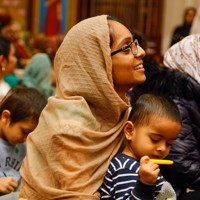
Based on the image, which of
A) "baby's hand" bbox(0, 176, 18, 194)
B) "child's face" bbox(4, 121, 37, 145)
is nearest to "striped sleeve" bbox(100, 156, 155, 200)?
"baby's hand" bbox(0, 176, 18, 194)

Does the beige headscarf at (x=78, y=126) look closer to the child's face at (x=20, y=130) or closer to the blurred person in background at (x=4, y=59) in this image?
the child's face at (x=20, y=130)

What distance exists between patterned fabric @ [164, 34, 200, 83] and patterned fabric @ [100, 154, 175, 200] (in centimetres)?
83

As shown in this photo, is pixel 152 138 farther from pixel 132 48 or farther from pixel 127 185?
pixel 132 48

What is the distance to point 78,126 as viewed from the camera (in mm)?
2479

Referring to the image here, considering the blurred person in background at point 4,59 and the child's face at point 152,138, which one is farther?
the blurred person in background at point 4,59

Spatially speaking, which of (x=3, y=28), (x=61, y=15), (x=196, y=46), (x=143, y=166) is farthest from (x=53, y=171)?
(x=61, y=15)

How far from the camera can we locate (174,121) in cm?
257

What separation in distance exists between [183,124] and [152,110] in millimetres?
459

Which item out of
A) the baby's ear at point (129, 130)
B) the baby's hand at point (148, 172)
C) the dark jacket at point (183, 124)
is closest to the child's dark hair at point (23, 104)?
the dark jacket at point (183, 124)

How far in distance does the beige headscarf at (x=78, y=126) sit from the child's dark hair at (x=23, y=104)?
0.64m

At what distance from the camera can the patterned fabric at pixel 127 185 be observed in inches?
90.6

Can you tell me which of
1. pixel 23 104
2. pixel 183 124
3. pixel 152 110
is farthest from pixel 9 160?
pixel 152 110

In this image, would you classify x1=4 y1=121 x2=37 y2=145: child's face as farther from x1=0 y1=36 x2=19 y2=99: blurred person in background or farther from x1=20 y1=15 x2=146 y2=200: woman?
x1=0 y1=36 x2=19 y2=99: blurred person in background

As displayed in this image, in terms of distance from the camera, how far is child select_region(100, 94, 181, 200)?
242cm
